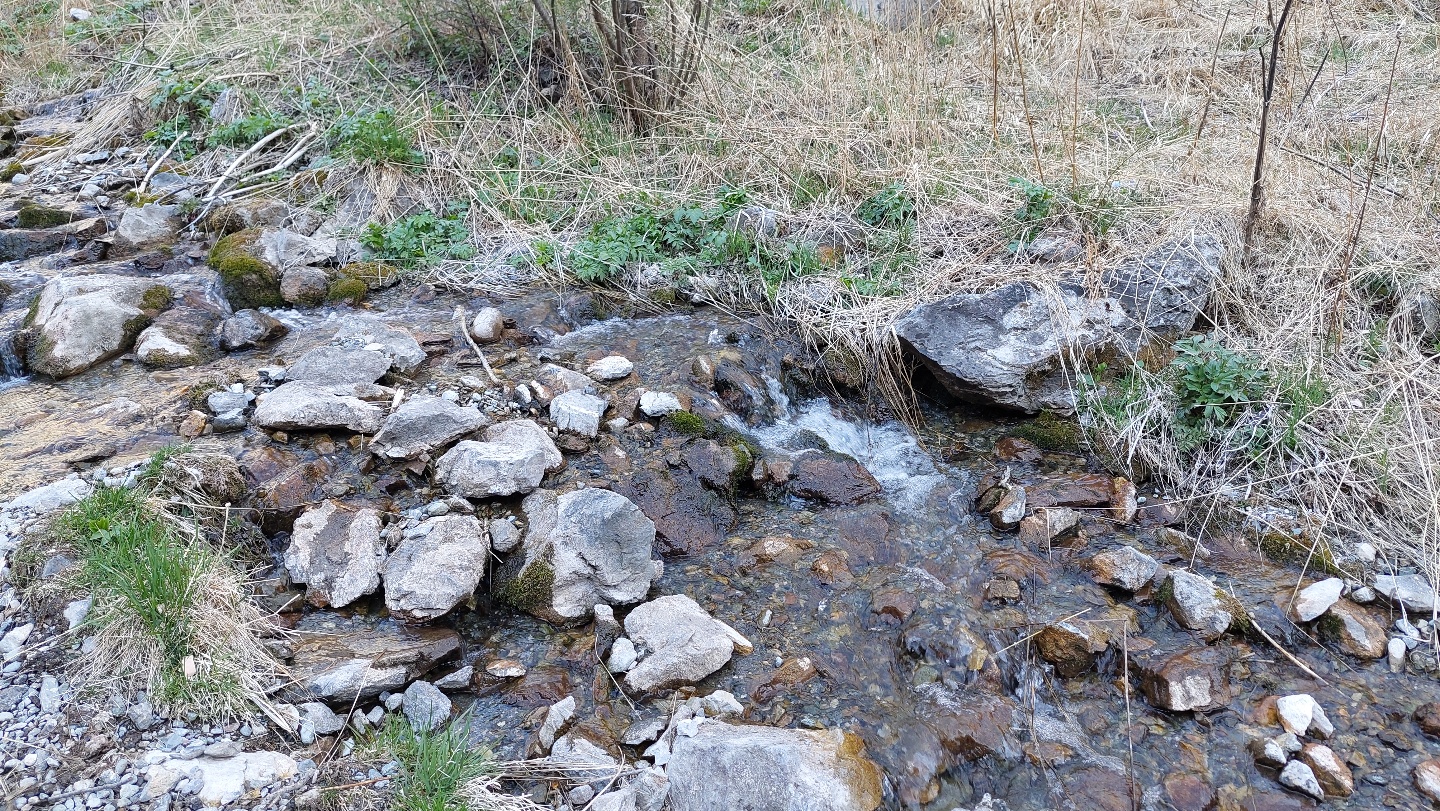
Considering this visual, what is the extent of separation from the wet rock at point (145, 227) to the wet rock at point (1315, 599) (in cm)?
539

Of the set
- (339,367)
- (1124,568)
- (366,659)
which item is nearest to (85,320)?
(339,367)

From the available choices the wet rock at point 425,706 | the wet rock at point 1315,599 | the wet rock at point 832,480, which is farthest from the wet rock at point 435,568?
the wet rock at point 1315,599

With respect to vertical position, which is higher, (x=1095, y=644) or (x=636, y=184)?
A: (x=636, y=184)

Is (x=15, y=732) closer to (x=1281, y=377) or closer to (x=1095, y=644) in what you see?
(x=1095, y=644)

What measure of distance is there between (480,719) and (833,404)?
2.08 m

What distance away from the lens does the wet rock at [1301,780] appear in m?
2.26

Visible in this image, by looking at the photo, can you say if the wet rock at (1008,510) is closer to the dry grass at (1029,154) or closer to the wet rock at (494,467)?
the dry grass at (1029,154)

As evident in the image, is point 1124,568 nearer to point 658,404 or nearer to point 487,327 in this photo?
point 658,404

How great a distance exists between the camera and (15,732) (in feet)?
6.91

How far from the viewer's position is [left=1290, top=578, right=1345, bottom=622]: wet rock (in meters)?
2.72

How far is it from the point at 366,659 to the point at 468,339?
1.81m

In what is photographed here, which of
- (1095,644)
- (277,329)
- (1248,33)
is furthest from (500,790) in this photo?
(1248,33)

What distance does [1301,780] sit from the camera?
7.45 feet

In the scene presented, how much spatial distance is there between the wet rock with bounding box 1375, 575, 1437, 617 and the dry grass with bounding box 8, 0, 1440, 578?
0.09 m
